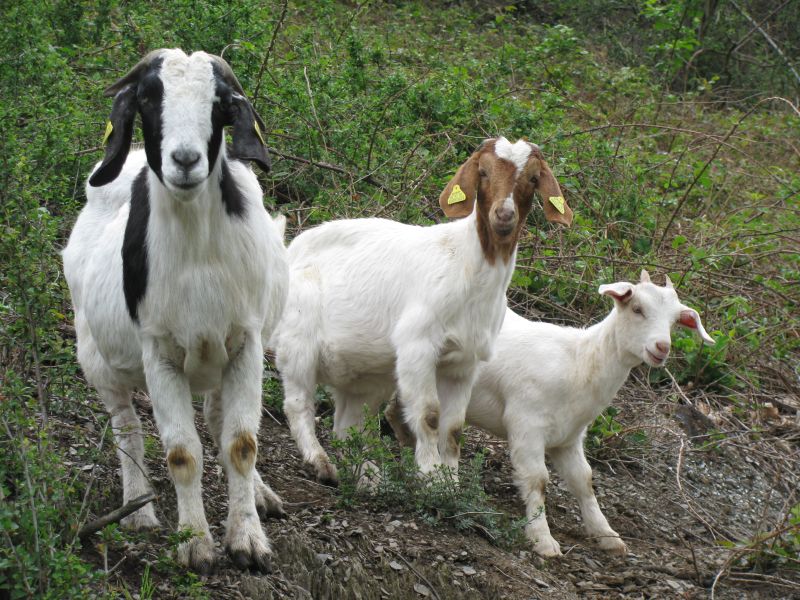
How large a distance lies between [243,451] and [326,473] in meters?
1.65

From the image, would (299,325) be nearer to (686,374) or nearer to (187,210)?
(187,210)

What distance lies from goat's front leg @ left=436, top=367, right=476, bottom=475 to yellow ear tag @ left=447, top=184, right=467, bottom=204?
0.96 meters

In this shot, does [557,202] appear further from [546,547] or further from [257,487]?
[257,487]

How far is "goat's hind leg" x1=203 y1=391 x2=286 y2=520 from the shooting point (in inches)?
211

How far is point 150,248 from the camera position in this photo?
4719 millimetres

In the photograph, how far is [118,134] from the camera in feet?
15.2

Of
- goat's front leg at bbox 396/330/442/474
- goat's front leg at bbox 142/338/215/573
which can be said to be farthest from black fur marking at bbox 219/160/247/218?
goat's front leg at bbox 396/330/442/474

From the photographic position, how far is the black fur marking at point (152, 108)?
14.4ft

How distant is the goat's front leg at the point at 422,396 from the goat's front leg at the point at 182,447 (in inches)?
69.2

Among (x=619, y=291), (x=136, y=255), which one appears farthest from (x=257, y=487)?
(x=619, y=291)

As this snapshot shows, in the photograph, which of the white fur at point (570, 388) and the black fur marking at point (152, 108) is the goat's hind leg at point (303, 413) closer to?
the white fur at point (570, 388)

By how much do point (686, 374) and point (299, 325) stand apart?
10.6ft

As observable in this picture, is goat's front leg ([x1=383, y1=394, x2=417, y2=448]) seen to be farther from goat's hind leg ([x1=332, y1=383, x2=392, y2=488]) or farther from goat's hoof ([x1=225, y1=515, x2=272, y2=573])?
goat's hoof ([x1=225, y1=515, x2=272, y2=573])

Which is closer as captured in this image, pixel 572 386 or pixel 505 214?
pixel 505 214
